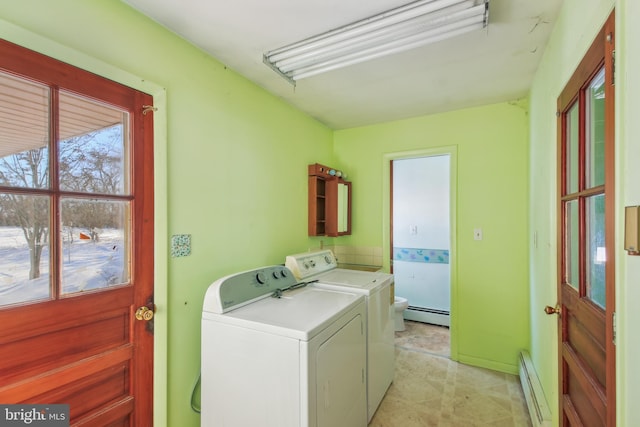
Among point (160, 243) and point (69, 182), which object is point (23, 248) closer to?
point (69, 182)

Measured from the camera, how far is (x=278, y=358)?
1.27 meters

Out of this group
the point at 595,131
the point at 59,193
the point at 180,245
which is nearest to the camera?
the point at 595,131

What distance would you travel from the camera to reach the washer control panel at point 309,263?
217 cm

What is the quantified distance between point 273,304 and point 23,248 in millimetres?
1102

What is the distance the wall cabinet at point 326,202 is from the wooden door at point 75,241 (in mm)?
1578

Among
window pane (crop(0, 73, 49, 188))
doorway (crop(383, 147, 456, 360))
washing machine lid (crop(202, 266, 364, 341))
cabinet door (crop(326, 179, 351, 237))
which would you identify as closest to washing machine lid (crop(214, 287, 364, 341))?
washing machine lid (crop(202, 266, 364, 341))

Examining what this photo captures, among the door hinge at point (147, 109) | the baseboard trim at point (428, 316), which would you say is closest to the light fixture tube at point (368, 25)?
the door hinge at point (147, 109)

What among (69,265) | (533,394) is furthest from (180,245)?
(533,394)

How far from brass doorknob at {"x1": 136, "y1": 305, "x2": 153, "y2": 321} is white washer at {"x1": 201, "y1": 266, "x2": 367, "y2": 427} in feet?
0.83

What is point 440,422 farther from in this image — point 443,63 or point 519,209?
point 443,63

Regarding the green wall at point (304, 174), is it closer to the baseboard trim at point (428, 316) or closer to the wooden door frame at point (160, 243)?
the wooden door frame at point (160, 243)

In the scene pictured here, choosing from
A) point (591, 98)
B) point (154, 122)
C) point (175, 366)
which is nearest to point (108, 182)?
point (154, 122)

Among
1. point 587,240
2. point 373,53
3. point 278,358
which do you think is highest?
point 373,53

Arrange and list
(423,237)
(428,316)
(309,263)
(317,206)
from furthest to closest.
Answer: (423,237)
(428,316)
(317,206)
(309,263)
